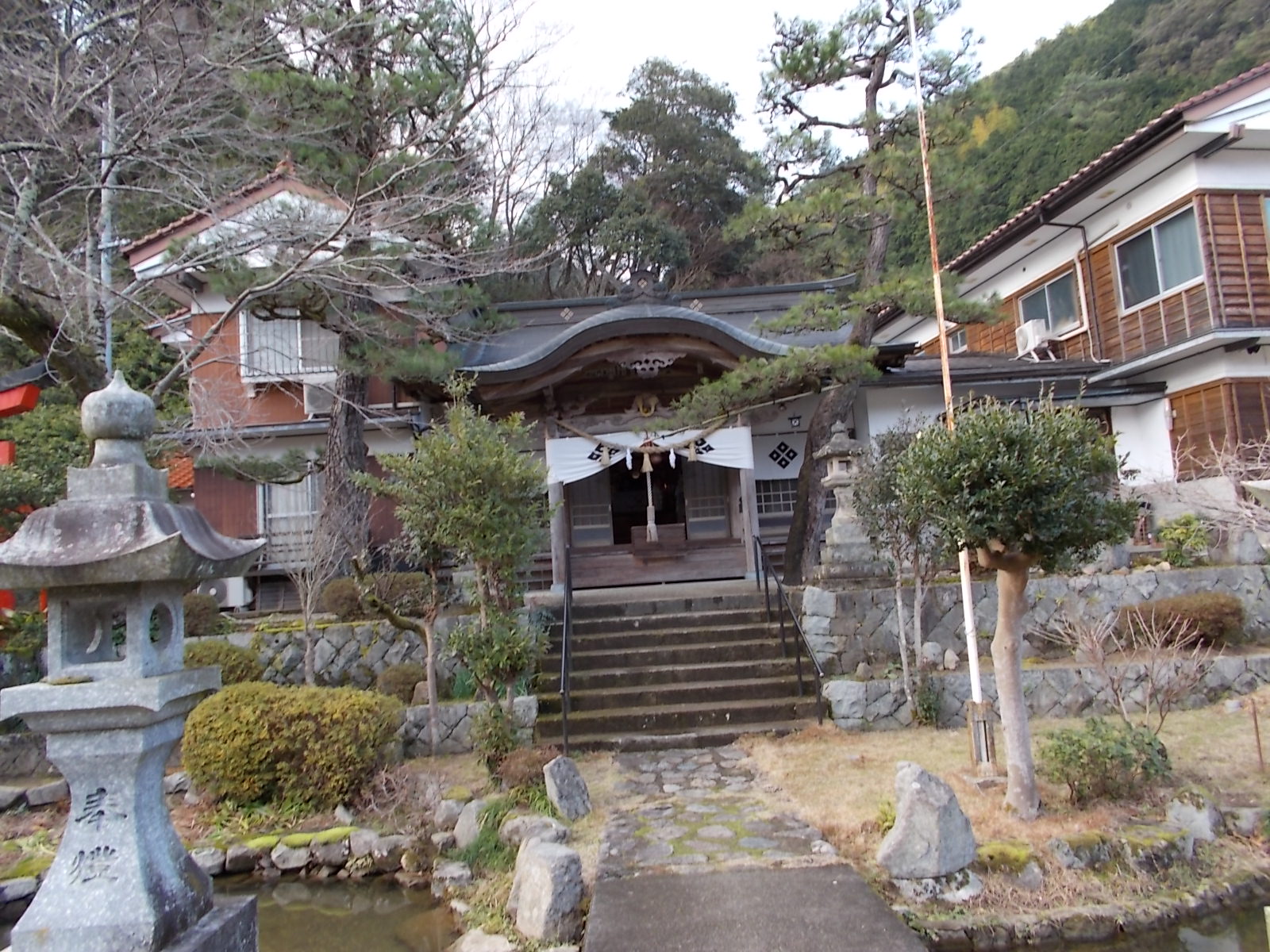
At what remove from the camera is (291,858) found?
5941mm

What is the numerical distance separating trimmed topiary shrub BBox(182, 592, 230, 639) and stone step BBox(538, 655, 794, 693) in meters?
4.15

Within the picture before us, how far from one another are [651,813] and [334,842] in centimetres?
239

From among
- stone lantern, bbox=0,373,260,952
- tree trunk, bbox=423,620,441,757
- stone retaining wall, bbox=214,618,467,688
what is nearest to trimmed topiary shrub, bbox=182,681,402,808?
tree trunk, bbox=423,620,441,757

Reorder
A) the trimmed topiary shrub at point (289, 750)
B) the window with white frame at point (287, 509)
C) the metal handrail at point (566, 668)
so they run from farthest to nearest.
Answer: the window with white frame at point (287, 509)
the metal handrail at point (566, 668)
the trimmed topiary shrub at point (289, 750)

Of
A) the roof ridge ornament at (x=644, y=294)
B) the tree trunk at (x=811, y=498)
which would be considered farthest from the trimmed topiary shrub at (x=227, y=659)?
the roof ridge ornament at (x=644, y=294)

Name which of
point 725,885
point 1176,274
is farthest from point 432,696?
point 1176,274

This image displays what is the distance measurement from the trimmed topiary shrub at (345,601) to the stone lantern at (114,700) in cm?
581

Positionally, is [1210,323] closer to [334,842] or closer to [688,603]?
[688,603]

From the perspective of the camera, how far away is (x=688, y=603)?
10.2m

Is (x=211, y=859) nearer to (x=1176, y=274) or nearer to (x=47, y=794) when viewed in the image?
(x=47, y=794)

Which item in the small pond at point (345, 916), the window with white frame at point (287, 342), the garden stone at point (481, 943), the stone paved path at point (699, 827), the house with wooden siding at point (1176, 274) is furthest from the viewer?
the window with white frame at point (287, 342)

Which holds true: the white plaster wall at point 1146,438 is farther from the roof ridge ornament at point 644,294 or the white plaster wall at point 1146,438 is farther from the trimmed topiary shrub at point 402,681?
the trimmed topiary shrub at point 402,681

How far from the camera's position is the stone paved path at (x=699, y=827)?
5047 mm

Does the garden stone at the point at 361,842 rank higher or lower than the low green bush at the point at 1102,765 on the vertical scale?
lower
